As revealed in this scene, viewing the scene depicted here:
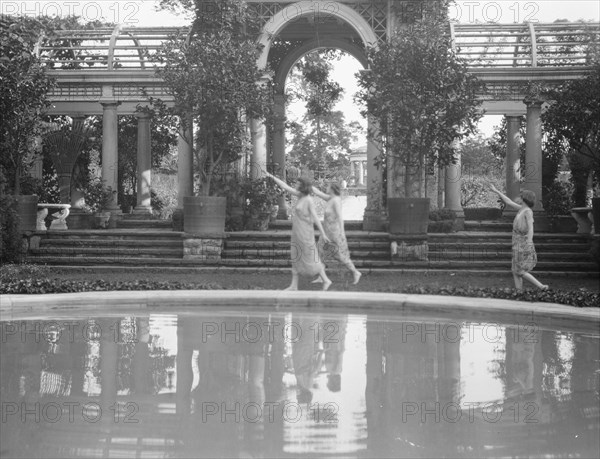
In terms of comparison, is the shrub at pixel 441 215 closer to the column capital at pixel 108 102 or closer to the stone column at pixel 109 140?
the stone column at pixel 109 140

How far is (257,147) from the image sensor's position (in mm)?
17891

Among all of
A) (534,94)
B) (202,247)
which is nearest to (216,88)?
(202,247)

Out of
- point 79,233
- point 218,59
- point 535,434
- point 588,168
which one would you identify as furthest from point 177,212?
point 535,434

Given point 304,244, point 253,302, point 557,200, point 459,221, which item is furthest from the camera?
point 557,200

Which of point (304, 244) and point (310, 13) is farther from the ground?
point (310, 13)

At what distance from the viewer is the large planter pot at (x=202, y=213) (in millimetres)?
15023

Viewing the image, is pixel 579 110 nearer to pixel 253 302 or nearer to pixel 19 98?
pixel 253 302

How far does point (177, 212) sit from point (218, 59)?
3832mm

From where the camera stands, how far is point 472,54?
18.6m

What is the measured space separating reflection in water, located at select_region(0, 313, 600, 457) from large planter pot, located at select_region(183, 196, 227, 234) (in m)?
7.14

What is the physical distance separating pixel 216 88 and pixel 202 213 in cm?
243

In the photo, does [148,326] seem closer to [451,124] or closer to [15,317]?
[15,317]

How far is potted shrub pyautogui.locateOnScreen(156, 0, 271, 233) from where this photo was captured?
1498 centimetres

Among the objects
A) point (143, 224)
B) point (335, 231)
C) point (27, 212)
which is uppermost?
point (27, 212)
